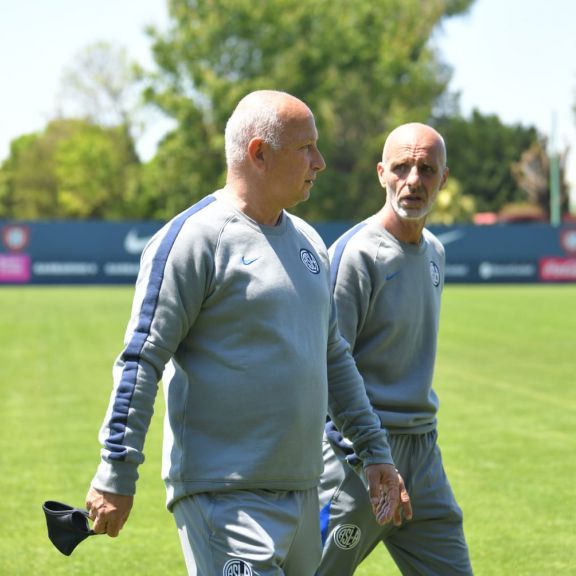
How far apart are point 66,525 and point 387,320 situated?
1.63 meters

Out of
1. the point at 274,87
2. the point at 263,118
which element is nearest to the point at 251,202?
the point at 263,118

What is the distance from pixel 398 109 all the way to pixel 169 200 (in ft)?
46.5

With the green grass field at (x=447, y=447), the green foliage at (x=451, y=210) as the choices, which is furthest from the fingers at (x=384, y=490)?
the green foliage at (x=451, y=210)

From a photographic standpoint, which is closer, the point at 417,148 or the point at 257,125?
the point at 257,125

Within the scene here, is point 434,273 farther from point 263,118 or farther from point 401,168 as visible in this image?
point 263,118

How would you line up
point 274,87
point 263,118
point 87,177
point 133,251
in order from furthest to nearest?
point 87,177, point 274,87, point 133,251, point 263,118

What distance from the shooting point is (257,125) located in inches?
147

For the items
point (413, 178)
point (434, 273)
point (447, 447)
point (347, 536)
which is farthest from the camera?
point (447, 447)

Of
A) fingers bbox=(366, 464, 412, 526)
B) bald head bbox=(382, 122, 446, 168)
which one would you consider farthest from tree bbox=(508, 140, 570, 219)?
fingers bbox=(366, 464, 412, 526)

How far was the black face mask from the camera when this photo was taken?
11.8 ft

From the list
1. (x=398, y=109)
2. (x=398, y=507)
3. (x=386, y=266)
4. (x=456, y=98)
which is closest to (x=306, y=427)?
(x=398, y=507)

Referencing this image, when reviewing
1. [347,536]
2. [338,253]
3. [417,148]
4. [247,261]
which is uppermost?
[417,148]

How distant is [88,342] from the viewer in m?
20.3

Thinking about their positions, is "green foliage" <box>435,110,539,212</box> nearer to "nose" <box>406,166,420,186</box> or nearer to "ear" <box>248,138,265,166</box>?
"nose" <box>406,166,420,186</box>
